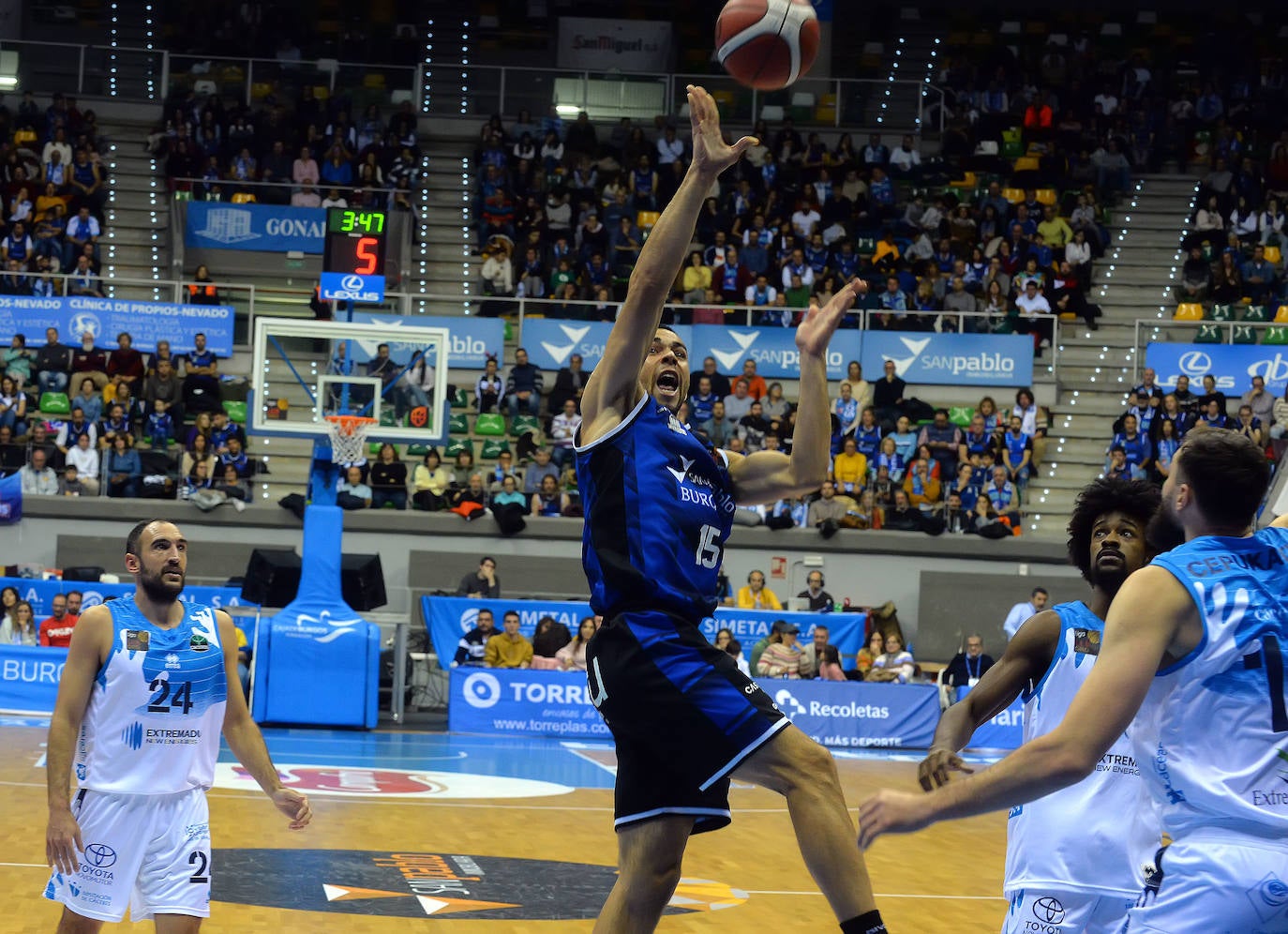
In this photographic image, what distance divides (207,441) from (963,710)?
730 inches

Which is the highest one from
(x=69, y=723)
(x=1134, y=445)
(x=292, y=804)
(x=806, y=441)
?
(x=806, y=441)

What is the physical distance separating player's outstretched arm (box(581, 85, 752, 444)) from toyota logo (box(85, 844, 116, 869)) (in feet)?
7.51

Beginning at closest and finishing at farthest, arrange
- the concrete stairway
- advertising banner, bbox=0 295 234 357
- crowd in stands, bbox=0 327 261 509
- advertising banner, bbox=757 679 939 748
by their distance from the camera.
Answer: advertising banner, bbox=757 679 939 748 < crowd in stands, bbox=0 327 261 509 < advertising banner, bbox=0 295 234 357 < the concrete stairway

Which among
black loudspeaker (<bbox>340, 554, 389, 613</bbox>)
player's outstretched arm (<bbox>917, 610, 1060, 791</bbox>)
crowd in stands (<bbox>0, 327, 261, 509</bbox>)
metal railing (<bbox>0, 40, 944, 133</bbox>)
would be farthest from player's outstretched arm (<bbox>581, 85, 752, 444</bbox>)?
metal railing (<bbox>0, 40, 944, 133</bbox>)

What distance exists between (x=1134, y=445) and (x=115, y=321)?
49.2 feet

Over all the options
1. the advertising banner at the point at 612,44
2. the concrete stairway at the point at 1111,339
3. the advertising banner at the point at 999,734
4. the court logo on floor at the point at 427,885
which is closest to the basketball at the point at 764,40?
the court logo on floor at the point at 427,885

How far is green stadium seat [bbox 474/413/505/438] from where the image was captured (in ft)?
74.2

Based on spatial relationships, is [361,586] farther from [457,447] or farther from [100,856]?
[100,856]

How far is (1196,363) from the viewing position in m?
23.3

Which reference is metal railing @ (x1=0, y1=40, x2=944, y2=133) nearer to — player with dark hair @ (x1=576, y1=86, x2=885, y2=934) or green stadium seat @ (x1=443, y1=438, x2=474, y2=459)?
green stadium seat @ (x1=443, y1=438, x2=474, y2=459)

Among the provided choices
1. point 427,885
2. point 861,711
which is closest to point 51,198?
point 861,711

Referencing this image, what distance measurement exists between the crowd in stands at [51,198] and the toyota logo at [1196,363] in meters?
16.7

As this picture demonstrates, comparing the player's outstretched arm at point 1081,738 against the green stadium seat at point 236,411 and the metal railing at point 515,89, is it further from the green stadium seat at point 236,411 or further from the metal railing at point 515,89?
the metal railing at point 515,89

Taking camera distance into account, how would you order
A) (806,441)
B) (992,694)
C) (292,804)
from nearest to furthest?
(992,694) < (806,441) < (292,804)
